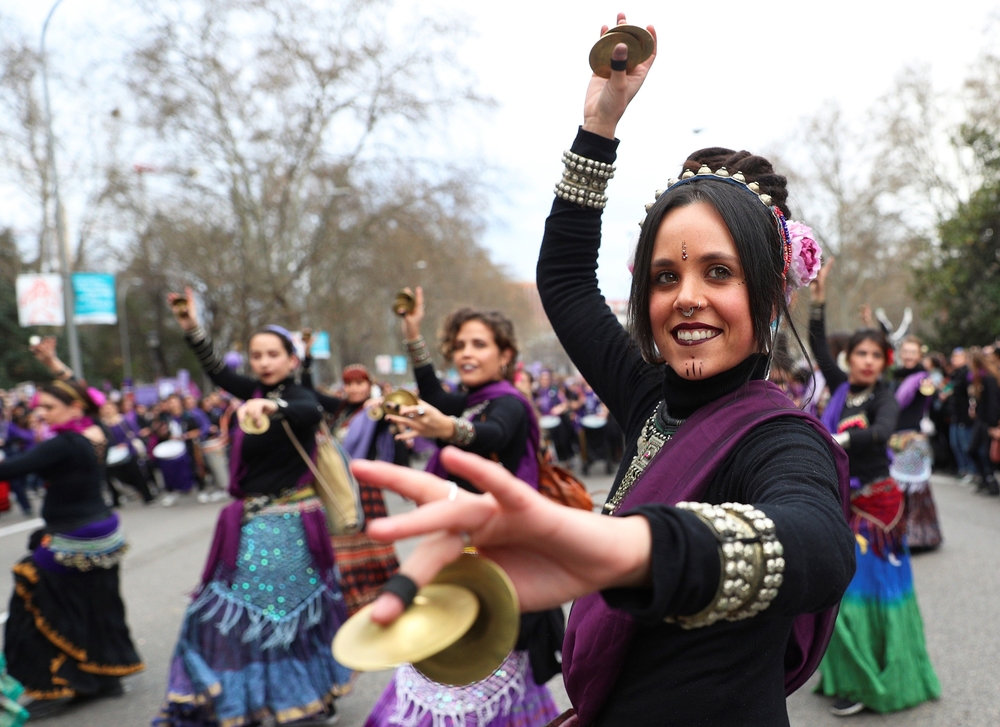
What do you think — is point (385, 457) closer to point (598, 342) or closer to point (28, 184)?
point (598, 342)

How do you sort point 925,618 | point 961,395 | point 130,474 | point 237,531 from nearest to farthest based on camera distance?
point 237,531 < point 925,618 < point 961,395 < point 130,474

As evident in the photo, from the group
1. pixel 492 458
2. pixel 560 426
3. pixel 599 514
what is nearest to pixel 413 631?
pixel 599 514

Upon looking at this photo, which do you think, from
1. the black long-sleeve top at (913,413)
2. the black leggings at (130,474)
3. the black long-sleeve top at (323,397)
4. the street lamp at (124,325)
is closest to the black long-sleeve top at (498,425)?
the black long-sleeve top at (323,397)

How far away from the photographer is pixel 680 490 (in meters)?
1.26

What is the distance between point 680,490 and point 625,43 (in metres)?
0.81

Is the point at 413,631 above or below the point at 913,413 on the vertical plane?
above

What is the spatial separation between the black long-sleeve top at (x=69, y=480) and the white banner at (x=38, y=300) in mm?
10844

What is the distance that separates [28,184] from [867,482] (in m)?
26.9

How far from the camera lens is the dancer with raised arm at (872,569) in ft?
13.5

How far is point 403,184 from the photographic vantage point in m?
24.6

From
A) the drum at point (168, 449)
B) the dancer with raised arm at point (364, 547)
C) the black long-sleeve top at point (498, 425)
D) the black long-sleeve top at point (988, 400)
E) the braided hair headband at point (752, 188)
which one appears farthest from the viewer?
the drum at point (168, 449)

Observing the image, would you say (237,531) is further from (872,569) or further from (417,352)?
(872,569)

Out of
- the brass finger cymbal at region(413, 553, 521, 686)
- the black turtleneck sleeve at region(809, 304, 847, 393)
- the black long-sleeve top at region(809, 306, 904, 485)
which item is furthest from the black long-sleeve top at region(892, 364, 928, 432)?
the brass finger cymbal at region(413, 553, 521, 686)

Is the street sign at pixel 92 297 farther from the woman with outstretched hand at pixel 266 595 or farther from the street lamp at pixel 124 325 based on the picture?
the street lamp at pixel 124 325
